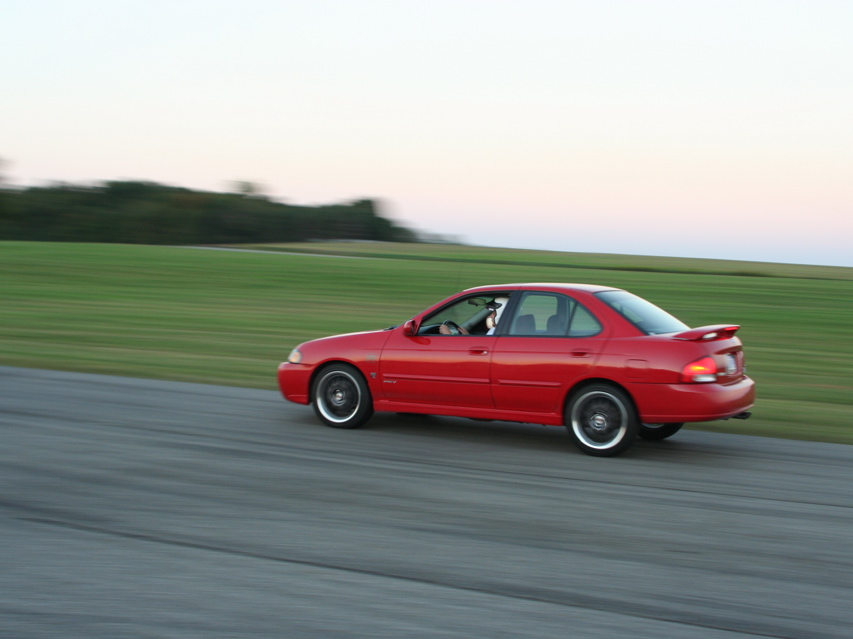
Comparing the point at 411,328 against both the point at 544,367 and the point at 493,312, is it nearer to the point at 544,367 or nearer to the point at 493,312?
the point at 493,312

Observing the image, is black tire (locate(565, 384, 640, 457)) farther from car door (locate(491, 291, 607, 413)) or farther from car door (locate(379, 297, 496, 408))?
car door (locate(379, 297, 496, 408))

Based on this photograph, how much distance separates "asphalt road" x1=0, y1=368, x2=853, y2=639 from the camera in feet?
13.1

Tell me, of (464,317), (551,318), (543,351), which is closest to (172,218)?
(464,317)

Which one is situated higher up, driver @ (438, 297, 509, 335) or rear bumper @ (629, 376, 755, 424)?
driver @ (438, 297, 509, 335)

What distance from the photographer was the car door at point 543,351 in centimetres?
750

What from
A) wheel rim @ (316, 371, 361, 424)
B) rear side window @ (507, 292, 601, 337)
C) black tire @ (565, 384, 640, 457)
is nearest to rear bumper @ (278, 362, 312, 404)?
wheel rim @ (316, 371, 361, 424)

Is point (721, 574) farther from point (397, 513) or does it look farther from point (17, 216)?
point (17, 216)

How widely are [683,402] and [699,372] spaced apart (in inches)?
11.1

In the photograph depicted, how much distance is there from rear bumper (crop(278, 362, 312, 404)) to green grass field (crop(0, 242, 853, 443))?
2945 millimetres

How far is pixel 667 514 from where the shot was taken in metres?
5.70

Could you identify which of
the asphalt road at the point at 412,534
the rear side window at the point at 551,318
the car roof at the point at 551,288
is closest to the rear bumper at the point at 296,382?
the asphalt road at the point at 412,534

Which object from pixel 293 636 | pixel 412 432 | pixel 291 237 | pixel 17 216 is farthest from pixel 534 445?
pixel 17 216

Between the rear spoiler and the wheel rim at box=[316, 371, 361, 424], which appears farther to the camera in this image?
the wheel rim at box=[316, 371, 361, 424]

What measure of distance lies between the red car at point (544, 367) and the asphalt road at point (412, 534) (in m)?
0.35
